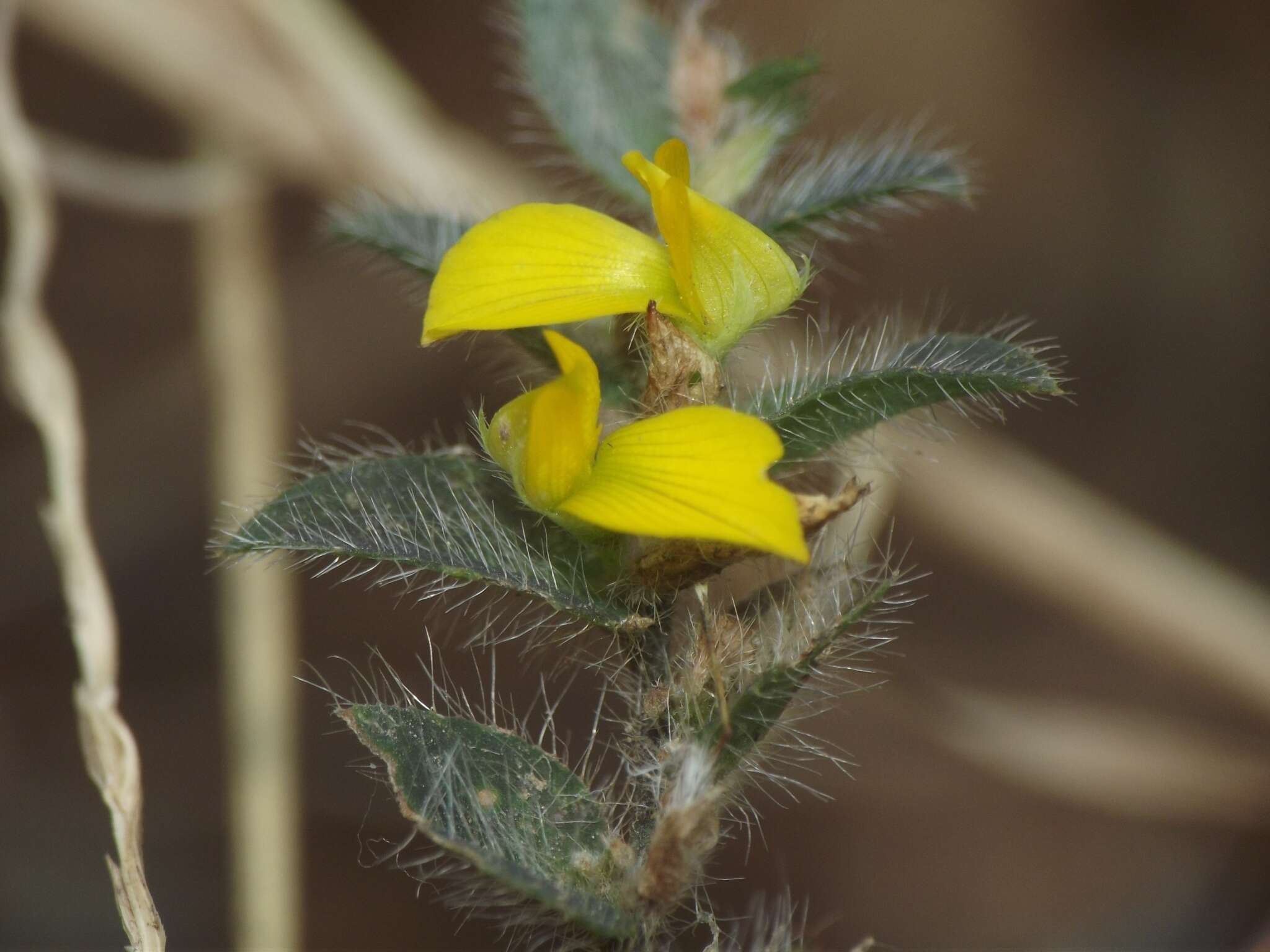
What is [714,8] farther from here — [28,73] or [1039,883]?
[1039,883]

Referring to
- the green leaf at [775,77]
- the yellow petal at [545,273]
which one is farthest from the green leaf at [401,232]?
the green leaf at [775,77]

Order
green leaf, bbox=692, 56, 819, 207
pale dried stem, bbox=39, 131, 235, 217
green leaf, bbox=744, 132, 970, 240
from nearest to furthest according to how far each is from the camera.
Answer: green leaf, bbox=744, 132, 970, 240 → green leaf, bbox=692, 56, 819, 207 → pale dried stem, bbox=39, 131, 235, 217

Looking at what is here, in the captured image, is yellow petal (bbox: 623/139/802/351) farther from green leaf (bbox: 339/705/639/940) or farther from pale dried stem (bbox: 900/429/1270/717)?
pale dried stem (bbox: 900/429/1270/717)

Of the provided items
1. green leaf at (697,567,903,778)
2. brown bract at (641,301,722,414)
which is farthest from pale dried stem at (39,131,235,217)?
green leaf at (697,567,903,778)

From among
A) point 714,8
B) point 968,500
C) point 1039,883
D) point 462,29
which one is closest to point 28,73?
point 462,29

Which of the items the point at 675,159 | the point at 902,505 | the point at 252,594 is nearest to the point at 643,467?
the point at 675,159

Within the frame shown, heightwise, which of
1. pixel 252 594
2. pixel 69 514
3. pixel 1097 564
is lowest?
pixel 252 594

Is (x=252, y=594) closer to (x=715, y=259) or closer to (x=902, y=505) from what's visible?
(x=902, y=505)
